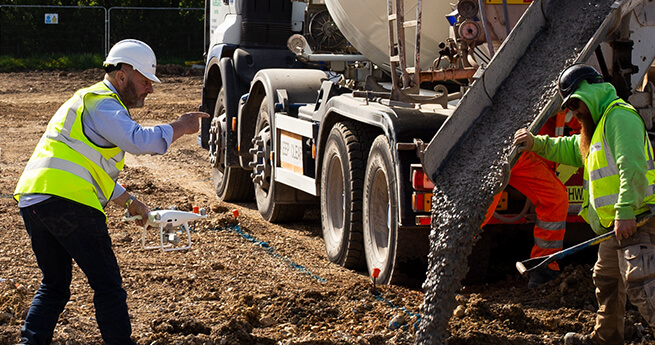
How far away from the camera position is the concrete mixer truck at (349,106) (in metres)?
6.24

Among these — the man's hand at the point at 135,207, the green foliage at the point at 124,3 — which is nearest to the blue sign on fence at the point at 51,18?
the green foliage at the point at 124,3

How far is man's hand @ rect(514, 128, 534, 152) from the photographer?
511cm

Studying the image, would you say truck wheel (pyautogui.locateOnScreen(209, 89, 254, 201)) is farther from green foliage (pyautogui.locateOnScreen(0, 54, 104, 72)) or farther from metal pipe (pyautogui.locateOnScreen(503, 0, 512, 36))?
green foliage (pyautogui.locateOnScreen(0, 54, 104, 72))

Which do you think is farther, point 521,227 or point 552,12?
point 521,227

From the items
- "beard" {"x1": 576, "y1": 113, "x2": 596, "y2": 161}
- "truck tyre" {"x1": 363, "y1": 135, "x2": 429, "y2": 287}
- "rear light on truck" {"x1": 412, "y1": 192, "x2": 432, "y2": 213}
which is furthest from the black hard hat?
"truck tyre" {"x1": 363, "y1": 135, "x2": 429, "y2": 287}

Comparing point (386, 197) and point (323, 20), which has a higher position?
point (323, 20)

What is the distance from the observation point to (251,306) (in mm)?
5996

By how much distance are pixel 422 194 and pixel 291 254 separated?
2.26m

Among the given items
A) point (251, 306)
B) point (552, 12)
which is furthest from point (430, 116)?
point (251, 306)

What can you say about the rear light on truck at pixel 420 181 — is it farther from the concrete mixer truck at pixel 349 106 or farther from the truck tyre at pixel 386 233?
the truck tyre at pixel 386 233

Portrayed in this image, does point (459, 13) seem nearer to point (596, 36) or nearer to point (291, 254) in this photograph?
point (596, 36)

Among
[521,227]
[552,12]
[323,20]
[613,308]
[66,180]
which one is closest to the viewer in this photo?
[66,180]

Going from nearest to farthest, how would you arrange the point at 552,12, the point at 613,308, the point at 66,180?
the point at 66,180
the point at 613,308
the point at 552,12

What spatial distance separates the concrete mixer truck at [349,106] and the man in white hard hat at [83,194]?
200 centimetres
